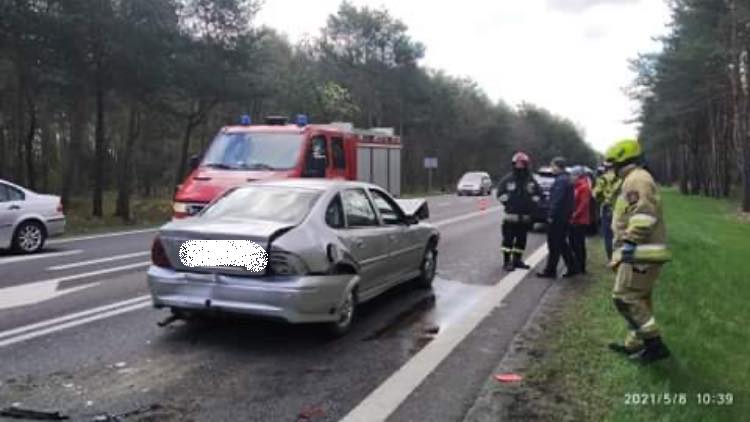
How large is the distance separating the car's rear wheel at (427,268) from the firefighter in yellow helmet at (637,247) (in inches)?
159

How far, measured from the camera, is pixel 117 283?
1042 cm

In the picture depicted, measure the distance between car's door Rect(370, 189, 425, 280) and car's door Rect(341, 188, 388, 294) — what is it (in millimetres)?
203

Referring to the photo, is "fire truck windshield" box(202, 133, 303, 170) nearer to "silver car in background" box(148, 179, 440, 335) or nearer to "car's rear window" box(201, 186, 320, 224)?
"silver car in background" box(148, 179, 440, 335)

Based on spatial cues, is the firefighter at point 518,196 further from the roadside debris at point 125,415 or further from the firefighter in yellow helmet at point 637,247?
the roadside debris at point 125,415

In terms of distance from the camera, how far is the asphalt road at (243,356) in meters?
5.30

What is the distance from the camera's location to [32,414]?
5.01 meters

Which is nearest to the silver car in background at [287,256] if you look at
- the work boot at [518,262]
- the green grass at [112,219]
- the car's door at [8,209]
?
the work boot at [518,262]

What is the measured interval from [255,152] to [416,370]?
8.19m

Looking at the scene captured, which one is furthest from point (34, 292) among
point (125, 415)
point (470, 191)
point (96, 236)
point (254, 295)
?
point (470, 191)

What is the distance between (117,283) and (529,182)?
616 cm

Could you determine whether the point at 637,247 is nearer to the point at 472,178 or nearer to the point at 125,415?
the point at 125,415

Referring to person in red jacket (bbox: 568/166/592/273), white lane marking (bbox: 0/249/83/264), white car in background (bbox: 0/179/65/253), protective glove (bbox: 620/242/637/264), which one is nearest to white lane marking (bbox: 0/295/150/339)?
white lane marking (bbox: 0/249/83/264)

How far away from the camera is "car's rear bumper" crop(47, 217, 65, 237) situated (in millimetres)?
14766

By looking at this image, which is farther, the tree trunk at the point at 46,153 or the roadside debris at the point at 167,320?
the tree trunk at the point at 46,153
